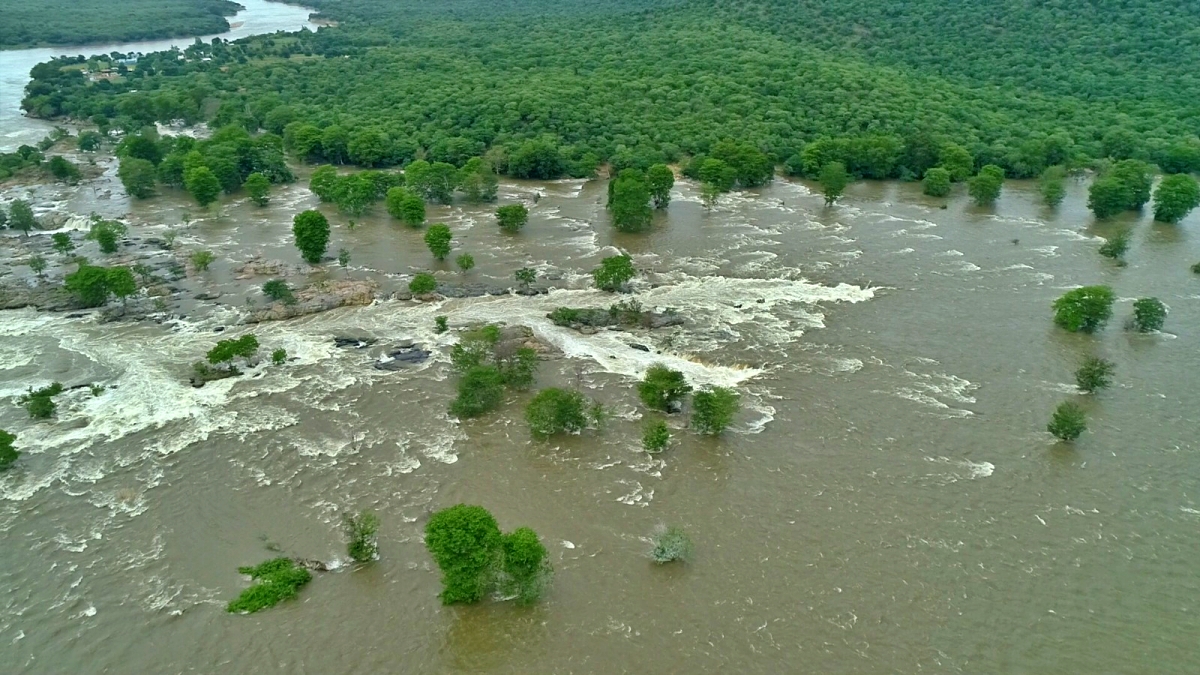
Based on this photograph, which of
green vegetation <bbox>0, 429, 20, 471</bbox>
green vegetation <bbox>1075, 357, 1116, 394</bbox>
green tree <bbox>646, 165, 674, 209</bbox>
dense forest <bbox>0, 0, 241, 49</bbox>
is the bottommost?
green vegetation <bbox>0, 429, 20, 471</bbox>

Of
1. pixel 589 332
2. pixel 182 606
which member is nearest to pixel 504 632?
pixel 182 606

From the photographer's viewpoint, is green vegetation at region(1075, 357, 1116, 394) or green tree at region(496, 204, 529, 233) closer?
green vegetation at region(1075, 357, 1116, 394)

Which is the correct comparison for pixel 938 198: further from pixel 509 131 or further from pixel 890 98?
pixel 509 131

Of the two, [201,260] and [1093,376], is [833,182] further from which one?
[201,260]

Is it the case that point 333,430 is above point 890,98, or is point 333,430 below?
below

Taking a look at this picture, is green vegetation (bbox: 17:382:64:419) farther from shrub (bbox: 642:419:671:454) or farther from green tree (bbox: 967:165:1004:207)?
green tree (bbox: 967:165:1004:207)

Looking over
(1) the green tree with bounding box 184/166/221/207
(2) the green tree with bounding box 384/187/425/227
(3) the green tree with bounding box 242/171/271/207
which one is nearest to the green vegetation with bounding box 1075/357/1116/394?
(2) the green tree with bounding box 384/187/425/227
